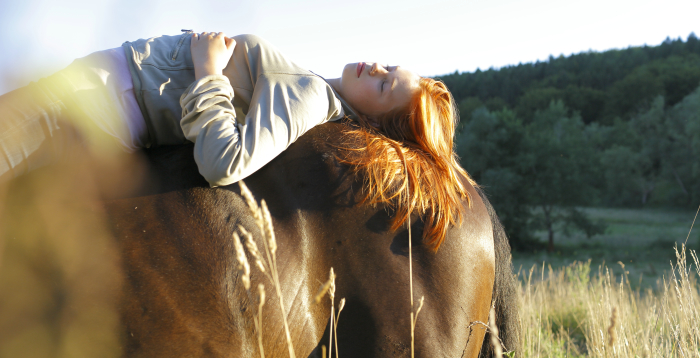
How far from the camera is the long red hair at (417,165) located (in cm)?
184

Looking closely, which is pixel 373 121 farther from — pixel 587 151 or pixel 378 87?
pixel 587 151

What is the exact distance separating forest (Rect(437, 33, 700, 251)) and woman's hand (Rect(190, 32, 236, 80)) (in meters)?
21.9

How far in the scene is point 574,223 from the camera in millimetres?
31453

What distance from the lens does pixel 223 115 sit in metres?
1.80

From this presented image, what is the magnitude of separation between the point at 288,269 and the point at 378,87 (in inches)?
48.1

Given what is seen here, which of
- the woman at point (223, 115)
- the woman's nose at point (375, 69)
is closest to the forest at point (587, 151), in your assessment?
the woman's nose at point (375, 69)

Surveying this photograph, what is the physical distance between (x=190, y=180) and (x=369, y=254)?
0.84m

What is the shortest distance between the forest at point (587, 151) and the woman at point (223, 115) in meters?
21.6

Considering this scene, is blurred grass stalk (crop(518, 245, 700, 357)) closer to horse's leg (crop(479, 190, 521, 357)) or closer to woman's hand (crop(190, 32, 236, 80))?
horse's leg (crop(479, 190, 521, 357))

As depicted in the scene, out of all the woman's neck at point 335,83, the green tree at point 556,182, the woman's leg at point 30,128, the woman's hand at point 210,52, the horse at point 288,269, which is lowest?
the green tree at point 556,182

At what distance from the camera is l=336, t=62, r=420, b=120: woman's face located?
2428 mm

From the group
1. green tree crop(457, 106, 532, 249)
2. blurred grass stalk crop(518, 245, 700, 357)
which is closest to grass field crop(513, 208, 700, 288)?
green tree crop(457, 106, 532, 249)

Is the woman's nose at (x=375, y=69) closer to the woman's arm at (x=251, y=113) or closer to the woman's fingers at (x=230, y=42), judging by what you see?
the woman's arm at (x=251, y=113)

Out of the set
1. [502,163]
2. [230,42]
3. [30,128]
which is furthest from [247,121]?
[502,163]
